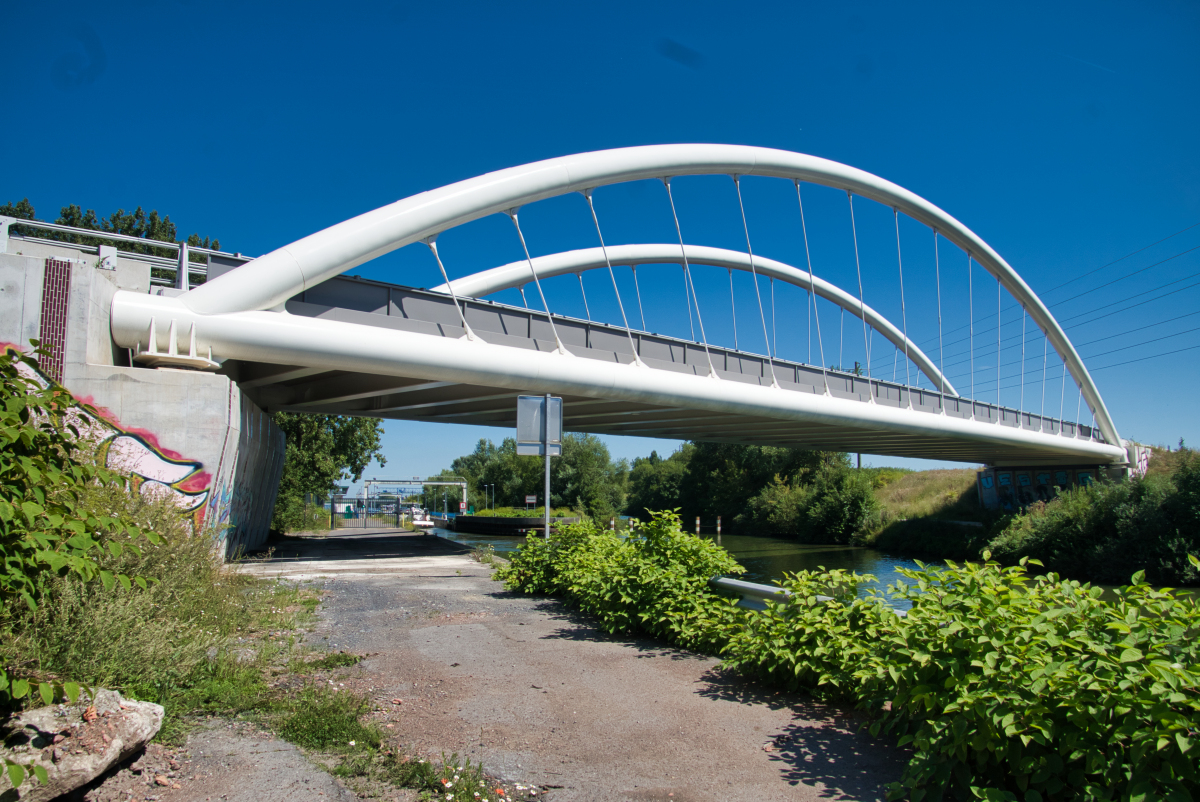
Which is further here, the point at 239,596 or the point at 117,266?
the point at 117,266

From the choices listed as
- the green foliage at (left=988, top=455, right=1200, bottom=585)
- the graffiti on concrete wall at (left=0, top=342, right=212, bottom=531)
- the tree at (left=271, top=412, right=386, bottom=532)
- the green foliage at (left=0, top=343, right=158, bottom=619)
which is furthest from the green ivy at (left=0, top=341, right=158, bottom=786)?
the tree at (left=271, top=412, right=386, bottom=532)

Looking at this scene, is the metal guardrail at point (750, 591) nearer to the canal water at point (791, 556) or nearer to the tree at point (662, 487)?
the canal water at point (791, 556)

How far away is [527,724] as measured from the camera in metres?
4.37

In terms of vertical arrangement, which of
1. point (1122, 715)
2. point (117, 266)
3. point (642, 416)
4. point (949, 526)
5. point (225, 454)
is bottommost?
point (949, 526)

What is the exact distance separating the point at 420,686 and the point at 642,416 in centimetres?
1936

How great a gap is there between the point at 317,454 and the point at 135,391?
27.7 meters

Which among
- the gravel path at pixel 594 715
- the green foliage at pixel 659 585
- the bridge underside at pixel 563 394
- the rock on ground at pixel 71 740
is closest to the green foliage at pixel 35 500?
the rock on ground at pixel 71 740

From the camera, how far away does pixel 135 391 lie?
440 inches

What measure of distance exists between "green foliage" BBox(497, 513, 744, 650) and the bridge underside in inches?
346

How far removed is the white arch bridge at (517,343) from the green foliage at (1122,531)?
178 inches

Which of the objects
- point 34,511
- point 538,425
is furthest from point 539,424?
point 34,511

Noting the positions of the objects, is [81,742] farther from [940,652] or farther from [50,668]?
[940,652]

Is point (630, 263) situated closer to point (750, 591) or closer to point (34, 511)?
point (750, 591)

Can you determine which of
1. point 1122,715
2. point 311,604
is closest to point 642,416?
point 311,604
